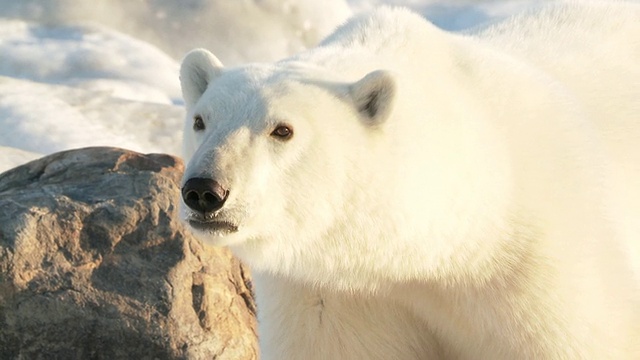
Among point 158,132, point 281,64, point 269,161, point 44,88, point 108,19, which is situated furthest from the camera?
point 108,19

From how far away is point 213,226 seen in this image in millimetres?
2631

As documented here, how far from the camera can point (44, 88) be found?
31.2 ft

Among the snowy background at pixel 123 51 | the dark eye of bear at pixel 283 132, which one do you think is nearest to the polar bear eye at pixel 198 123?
the dark eye of bear at pixel 283 132

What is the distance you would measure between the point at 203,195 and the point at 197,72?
2.38 feet

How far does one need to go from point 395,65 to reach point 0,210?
2307mm

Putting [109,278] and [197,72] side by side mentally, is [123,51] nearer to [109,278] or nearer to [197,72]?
[109,278]

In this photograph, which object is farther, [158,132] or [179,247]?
[158,132]

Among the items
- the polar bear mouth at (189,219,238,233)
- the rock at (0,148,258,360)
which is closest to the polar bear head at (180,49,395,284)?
the polar bear mouth at (189,219,238,233)

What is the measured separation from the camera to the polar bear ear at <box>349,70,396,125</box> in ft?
8.97

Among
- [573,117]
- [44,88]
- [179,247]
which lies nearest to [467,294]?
[573,117]

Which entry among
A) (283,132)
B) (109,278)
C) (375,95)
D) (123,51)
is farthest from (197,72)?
(123,51)

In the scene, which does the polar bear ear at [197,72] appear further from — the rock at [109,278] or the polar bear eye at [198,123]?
the rock at [109,278]

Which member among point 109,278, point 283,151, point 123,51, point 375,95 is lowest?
point 123,51

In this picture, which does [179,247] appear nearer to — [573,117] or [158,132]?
[573,117]
